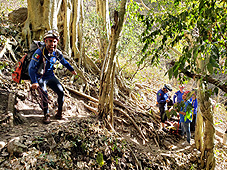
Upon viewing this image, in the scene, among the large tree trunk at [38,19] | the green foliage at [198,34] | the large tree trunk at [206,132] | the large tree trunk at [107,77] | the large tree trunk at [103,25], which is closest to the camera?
the green foliage at [198,34]

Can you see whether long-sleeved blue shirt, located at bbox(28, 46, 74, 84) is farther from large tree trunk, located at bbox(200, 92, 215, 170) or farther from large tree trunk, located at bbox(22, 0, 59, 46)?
large tree trunk, located at bbox(200, 92, 215, 170)

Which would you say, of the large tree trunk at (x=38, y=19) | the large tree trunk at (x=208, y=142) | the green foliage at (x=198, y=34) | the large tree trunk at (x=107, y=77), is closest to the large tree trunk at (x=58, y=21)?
the large tree trunk at (x=38, y=19)

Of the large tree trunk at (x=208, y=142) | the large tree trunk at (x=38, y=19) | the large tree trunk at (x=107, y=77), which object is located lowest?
the large tree trunk at (x=208, y=142)

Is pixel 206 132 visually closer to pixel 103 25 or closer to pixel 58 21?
pixel 103 25

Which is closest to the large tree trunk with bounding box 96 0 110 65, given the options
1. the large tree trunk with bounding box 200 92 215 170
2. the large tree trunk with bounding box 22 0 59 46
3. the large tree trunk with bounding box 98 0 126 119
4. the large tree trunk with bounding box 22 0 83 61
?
the large tree trunk with bounding box 22 0 83 61

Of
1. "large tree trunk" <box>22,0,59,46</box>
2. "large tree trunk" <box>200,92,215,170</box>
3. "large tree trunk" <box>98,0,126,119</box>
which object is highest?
"large tree trunk" <box>22,0,59,46</box>

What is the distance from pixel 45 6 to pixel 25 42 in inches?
49.6

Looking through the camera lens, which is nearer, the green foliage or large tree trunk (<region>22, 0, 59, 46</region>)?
the green foliage

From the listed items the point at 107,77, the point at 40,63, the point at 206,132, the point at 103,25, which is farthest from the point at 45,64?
the point at 206,132

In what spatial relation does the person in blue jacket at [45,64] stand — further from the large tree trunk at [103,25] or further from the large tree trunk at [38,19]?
the large tree trunk at [103,25]

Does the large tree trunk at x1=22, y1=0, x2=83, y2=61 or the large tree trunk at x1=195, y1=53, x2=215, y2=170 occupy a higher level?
the large tree trunk at x1=22, y1=0, x2=83, y2=61

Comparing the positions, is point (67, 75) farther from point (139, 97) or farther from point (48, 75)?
point (139, 97)

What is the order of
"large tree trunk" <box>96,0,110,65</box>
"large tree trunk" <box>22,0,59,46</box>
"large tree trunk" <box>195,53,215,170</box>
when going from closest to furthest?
"large tree trunk" <box>195,53,215,170</box>
"large tree trunk" <box>22,0,59,46</box>
"large tree trunk" <box>96,0,110,65</box>

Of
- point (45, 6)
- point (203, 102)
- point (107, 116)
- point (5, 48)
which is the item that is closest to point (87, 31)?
point (45, 6)
